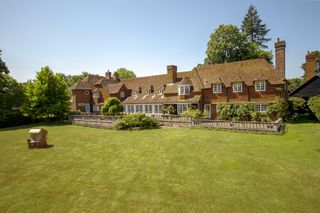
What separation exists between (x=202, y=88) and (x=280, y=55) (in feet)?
38.2

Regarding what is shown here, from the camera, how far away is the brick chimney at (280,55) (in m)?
26.0

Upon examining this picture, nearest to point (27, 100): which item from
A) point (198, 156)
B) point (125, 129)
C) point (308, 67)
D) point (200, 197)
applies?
point (125, 129)

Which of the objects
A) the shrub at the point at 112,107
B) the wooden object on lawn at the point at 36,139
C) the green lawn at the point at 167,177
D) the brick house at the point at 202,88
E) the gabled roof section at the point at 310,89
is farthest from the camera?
the shrub at the point at 112,107

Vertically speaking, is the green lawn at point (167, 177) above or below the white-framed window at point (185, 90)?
below

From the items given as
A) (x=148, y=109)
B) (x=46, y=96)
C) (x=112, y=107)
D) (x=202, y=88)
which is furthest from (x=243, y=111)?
(x=46, y=96)

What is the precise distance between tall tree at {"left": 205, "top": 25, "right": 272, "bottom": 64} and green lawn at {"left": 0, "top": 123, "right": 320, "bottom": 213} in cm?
3278

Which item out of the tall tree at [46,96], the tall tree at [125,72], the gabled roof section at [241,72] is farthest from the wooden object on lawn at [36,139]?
the tall tree at [125,72]

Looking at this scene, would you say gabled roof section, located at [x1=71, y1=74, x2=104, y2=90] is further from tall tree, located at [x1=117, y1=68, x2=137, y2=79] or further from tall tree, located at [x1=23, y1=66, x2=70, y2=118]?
tall tree, located at [x1=117, y1=68, x2=137, y2=79]

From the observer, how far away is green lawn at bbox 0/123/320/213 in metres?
7.15

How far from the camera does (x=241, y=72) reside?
1141 inches

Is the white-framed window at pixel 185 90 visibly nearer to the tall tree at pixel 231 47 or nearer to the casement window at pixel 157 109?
the casement window at pixel 157 109

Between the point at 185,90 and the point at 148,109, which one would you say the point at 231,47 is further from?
the point at 148,109

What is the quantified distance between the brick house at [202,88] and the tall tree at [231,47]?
13236 mm

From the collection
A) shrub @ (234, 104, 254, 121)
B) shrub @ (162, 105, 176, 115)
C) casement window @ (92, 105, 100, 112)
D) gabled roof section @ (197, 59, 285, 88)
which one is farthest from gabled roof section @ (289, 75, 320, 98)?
casement window @ (92, 105, 100, 112)
